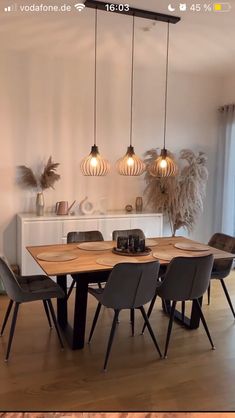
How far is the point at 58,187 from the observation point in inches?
202

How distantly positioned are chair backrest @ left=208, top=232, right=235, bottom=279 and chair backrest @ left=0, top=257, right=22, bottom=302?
74.5 inches

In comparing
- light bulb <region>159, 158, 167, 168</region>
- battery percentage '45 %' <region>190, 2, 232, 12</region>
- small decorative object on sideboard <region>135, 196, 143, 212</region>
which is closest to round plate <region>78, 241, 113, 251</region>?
light bulb <region>159, 158, 167, 168</region>

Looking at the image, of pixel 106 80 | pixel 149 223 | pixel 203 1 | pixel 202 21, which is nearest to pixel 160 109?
pixel 106 80

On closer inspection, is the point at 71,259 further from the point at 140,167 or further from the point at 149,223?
the point at 149,223

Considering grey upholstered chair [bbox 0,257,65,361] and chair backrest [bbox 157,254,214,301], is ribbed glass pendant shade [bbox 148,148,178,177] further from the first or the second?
grey upholstered chair [bbox 0,257,65,361]

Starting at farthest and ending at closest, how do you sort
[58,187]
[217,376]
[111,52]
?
[58,187] < [111,52] < [217,376]

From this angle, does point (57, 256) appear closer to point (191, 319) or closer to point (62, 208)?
point (191, 319)

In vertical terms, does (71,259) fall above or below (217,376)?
above

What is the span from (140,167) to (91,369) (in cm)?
185

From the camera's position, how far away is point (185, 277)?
3.05 m

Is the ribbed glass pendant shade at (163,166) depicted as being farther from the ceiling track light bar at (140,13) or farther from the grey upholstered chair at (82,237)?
the ceiling track light bar at (140,13)

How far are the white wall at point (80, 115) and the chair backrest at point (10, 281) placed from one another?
6.52ft

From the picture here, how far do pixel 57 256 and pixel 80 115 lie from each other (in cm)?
252

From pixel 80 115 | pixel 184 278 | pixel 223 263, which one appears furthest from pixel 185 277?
pixel 80 115
